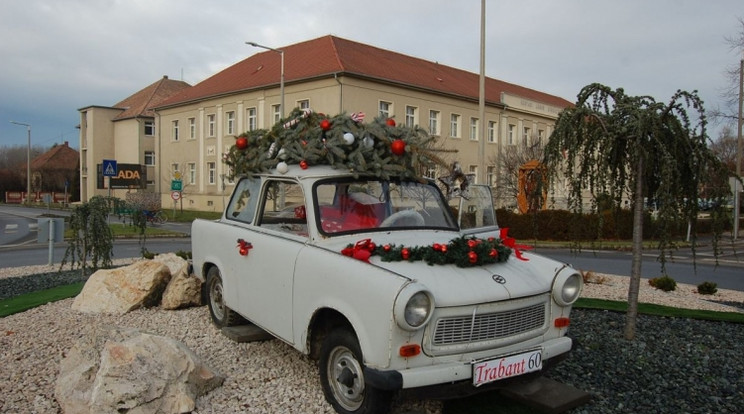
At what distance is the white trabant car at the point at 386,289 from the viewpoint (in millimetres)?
3359

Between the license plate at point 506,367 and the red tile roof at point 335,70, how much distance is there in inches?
1113

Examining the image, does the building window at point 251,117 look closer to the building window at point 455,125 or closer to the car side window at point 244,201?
the building window at point 455,125

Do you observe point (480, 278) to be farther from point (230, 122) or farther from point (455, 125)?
point (230, 122)

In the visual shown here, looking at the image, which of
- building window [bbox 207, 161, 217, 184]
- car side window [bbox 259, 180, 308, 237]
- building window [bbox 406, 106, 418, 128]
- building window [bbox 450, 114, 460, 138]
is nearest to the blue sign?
building window [bbox 207, 161, 217, 184]

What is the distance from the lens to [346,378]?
3660 mm

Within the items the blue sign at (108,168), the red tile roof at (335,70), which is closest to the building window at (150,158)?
the red tile roof at (335,70)

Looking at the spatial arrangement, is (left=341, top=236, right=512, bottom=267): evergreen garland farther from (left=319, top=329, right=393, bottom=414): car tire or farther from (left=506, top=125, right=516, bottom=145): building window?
(left=506, top=125, right=516, bottom=145): building window

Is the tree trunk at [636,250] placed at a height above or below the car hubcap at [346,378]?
above

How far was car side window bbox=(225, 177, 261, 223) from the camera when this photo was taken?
5421mm

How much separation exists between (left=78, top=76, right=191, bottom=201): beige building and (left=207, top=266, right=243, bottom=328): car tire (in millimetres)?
44517

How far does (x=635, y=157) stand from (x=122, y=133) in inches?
2105

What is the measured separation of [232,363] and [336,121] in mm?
2370

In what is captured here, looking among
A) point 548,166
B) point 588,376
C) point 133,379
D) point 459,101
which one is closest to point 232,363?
point 133,379

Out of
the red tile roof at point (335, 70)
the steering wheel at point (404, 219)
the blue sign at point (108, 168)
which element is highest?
the red tile roof at point (335, 70)
